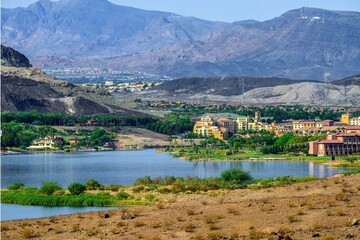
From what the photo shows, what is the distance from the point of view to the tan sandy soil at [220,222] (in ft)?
46.2

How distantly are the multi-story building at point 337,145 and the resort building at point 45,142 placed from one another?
2030 centimetres

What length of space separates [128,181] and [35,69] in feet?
272

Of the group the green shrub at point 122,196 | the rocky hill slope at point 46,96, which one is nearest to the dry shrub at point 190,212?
the green shrub at point 122,196

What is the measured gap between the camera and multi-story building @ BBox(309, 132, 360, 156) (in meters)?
53.3

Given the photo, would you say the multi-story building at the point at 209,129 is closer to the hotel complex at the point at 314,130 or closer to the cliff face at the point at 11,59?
the hotel complex at the point at 314,130

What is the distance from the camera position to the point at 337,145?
5403cm

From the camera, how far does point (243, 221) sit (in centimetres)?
1523

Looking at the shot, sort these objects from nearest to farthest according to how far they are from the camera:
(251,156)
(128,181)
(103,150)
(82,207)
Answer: (82,207) → (128,181) → (251,156) → (103,150)

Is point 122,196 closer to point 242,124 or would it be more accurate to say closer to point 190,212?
point 190,212

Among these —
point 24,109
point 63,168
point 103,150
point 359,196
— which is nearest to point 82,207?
point 359,196

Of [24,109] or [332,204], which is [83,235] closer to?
[332,204]

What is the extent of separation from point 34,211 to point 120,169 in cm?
2254

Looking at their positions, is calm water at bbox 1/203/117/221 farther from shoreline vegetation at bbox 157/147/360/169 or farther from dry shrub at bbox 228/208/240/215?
shoreline vegetation at bbox 157/147/360/169

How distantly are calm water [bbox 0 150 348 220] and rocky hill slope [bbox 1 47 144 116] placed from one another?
38.6 meters
